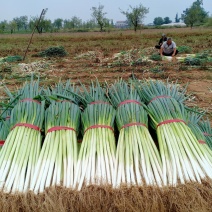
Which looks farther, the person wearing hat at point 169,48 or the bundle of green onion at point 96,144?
the person wearing hat at point 169,48

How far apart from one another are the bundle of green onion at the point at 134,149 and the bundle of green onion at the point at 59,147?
0.38 m

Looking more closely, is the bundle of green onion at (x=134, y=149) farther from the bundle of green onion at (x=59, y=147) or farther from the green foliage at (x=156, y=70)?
the green foliage at (x=156, y=70)

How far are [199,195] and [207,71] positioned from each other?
7.93m

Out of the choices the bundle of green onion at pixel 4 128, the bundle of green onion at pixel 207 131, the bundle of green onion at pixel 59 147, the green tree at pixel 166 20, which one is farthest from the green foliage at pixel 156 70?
the green tree at pixel 166 20

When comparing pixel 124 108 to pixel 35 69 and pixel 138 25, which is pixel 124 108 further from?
pixel 138 25

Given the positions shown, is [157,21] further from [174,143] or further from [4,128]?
[174,143]

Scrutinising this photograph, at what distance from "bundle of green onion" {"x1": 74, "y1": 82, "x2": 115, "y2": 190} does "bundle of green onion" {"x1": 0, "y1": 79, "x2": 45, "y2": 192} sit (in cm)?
39

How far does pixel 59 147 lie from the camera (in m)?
2.41

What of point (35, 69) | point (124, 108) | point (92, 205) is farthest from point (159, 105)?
point (35, 69)

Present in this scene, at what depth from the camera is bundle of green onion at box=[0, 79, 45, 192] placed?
2171 millimetres

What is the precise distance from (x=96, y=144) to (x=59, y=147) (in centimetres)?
31

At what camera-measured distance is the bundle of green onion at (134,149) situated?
2.16 m

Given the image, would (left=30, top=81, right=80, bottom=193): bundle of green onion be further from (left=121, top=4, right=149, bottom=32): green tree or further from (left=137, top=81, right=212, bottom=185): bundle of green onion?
(left=121, top=4, right=149, bottom=32): green tree

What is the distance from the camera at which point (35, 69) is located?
10641 millimetres
